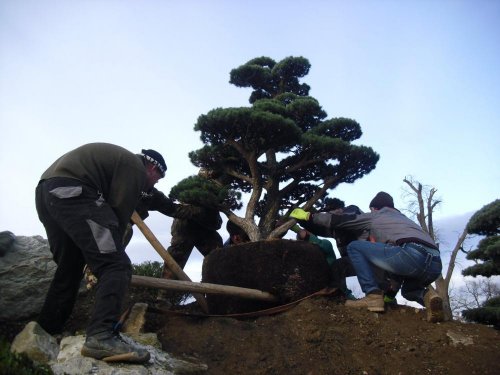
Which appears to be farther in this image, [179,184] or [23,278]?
[179,184]

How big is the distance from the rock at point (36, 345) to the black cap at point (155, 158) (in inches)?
55.7

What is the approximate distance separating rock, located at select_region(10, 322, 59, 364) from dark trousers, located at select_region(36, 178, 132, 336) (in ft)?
1.22

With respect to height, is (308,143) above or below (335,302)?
above

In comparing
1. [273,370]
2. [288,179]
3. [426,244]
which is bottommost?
[273,370]

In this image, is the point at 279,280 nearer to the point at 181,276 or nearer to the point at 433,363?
the point at 181,276

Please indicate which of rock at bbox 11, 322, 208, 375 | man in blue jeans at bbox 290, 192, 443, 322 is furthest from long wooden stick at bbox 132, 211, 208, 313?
man in blue jeans at bbox 290, 192, 443, 322

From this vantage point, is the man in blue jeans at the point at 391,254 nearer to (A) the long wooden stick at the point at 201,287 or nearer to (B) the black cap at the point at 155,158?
(A) the long wooden stick at the point at 201,287

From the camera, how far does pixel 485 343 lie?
11.1 feet

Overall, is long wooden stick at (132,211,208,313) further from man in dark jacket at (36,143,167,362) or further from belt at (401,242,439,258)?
belt at (401,242,439,258)

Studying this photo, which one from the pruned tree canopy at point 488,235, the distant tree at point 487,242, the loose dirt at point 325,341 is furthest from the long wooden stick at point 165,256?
the pruned tree canopy at point 488,235

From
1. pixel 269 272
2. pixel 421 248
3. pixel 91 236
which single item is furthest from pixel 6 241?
pixel 421 248

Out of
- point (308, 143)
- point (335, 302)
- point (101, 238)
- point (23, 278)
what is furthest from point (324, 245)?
point (23, 278)

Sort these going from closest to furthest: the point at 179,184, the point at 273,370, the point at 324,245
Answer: the point at 273,370 < the point at 324,245 < the point at 179,184

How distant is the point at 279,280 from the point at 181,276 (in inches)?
40.7
